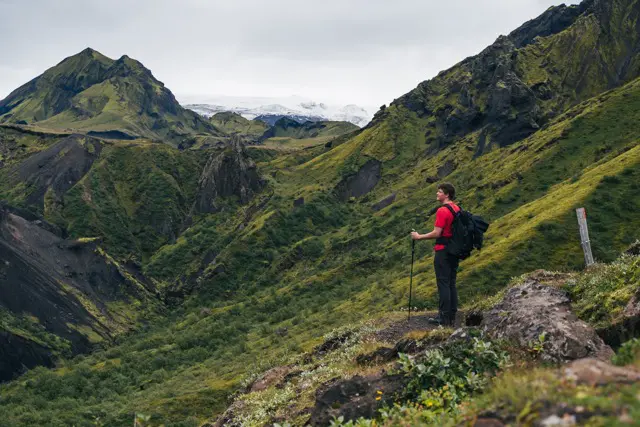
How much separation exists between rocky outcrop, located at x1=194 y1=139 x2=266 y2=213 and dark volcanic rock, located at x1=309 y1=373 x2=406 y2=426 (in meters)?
175

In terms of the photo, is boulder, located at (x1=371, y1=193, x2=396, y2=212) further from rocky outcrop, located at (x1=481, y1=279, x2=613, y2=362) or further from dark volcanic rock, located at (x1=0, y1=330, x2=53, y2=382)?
rocky outcrop, located at (x1=481, y1=279, x2=613, y2=362)

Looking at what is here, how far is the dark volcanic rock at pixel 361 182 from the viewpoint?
173 meters

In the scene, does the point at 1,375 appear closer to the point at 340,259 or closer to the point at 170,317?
the point at 170,317

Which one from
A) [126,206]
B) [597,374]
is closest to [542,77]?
[126,206]

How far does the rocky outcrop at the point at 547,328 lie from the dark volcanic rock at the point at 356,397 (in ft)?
9.13

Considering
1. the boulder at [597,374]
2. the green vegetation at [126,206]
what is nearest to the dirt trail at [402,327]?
the boulder at [597,374]

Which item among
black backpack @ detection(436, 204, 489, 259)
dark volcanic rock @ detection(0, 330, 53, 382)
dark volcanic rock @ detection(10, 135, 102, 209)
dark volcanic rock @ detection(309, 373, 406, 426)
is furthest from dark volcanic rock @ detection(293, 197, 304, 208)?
dark volcanic rock @ detection(309, 373, 406, 426)

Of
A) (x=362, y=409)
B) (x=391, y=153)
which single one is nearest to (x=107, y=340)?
(x=362, y=409)

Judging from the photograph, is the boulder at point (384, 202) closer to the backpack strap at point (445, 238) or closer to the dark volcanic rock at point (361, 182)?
the dark volcanic rock at point (361, 182)

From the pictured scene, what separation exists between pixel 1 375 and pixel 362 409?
8827 centimetres

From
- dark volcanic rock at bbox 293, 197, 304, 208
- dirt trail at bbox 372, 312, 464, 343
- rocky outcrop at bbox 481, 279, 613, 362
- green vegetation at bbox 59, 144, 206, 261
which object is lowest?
dirt trail at bbox 372, 312, 464, 343

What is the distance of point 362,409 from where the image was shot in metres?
9.73

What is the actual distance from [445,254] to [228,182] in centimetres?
17820

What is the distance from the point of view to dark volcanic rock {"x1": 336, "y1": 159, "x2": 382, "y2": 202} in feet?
568
